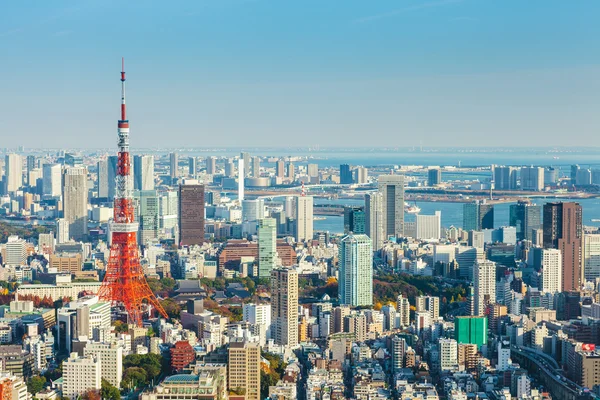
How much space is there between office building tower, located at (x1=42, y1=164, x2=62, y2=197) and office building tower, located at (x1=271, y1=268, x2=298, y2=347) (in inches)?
800

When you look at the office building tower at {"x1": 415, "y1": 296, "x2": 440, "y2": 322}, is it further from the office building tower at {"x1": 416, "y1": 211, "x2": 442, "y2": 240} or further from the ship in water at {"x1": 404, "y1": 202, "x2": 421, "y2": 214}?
the ship in water at {"x1": 404, "y1": 202, "x2": 421, "y2": 214}

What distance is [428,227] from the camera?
997 inches

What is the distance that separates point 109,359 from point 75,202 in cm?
1567

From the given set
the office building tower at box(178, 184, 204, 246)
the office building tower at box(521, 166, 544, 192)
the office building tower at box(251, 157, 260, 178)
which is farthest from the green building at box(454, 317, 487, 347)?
the office building tower at box(251, 157, 260, 178)

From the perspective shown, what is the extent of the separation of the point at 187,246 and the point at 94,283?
6163 millimetres

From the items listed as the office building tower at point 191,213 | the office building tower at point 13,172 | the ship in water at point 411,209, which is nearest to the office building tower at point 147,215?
the office building tower at point 191,213

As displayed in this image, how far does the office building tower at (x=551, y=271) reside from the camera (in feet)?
52.1

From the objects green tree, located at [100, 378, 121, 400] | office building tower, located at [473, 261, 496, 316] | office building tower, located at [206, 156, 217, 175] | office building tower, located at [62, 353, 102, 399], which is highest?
office building tower, located at [206, 156, 217, 175]

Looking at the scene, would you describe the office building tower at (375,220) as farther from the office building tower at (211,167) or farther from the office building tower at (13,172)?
the office building tower at (211,167)

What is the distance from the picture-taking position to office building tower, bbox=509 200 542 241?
2173 centimetres

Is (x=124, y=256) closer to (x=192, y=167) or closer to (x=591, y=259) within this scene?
(x=591, y=259)

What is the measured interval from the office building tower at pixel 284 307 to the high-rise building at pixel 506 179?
26.5m

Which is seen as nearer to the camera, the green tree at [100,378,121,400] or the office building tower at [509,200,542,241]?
the green tree at [100,378,121,400]

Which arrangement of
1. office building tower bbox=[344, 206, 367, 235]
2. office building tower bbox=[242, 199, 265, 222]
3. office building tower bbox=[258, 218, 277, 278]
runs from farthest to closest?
office building tower bbox=[242, 199, 265, 222] → office building tower bbox=[344, 206, 367, 235] → office building tower bbox=[258, 218, 277, 278]
